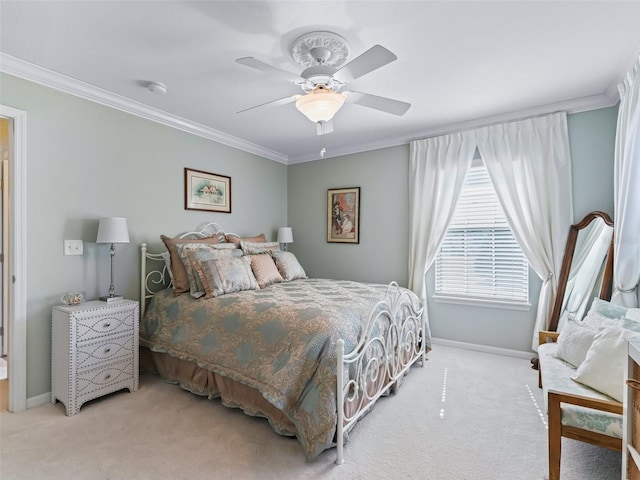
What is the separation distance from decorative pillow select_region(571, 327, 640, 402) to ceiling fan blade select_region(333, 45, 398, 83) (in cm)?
186

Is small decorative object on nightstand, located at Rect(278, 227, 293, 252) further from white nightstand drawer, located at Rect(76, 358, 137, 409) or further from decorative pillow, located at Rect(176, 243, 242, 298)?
white nightstand drawer, located at Rect(76, 358, 137, 409)

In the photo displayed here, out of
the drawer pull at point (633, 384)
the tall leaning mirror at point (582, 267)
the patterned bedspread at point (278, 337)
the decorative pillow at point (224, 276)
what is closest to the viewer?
the drawer pull at point (633, 384)

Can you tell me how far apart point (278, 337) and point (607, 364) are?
1.83m

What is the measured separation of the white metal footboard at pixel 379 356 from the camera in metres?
1.93

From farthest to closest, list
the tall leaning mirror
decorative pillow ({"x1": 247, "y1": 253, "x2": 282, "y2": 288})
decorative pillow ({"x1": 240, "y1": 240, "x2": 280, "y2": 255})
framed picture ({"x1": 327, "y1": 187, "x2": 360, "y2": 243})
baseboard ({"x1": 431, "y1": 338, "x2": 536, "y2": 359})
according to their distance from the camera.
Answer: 1. framed picture ({"x1": 327, "y1": 187, "x2": 360, "y2": 243})
2. decorative pillow ({"x1": 240, "y1": 240, "x2": 280, "y2": 255})
3. baseboard ({"x1": 431, "y1": 338, "x2": 536, "y2": 359})
4. decorative pillow ({"x1": 247, "y1": 253, "x2": 282, "y2": 288})
5. the tall leaning mirror

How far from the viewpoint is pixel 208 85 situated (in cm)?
272

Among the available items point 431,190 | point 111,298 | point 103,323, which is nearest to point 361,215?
point 431,190

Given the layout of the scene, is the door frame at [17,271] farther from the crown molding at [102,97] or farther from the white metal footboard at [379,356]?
the white metal footboard at [379,356]

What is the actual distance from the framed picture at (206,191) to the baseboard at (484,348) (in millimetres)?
3142

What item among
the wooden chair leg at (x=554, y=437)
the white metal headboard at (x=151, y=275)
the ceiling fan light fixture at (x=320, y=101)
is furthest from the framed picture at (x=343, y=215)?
the wooden chair leg at (x=554, y=437)

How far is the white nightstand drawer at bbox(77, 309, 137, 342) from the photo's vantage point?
2400 mm

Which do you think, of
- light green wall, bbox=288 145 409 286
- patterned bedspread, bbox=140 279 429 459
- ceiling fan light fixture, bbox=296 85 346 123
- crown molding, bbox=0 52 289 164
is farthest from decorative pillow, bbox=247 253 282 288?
ceiling fan light fixture, bbox=296 85 346 123

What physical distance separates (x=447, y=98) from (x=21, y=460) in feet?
13.3

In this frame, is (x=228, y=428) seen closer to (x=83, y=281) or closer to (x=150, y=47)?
(x=83, y=281)
